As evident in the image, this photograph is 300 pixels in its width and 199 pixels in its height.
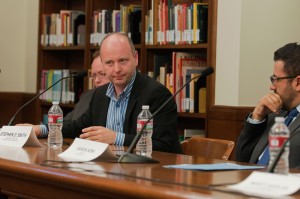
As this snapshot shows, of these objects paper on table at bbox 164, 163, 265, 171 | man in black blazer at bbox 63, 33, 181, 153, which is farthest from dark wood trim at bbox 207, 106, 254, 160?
paper on table at bbox 164, 163, 265, 171

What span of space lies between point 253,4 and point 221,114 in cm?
84

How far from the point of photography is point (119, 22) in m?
5.77

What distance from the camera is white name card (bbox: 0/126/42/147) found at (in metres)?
3.24

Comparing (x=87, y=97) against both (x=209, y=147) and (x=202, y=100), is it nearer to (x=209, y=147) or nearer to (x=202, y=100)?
(x=202, y=100)

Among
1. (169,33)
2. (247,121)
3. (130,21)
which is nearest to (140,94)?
(247,121)

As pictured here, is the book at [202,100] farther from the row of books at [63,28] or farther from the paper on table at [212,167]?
the paper on table at [212,167]

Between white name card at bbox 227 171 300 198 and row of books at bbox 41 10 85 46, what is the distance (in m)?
4.49

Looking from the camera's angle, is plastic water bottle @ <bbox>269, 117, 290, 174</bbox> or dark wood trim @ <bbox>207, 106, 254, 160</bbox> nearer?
plastic water bottle @ <bbox>269, 117, 290, 174</bbox>

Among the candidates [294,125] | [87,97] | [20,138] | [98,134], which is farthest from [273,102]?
[87,97]

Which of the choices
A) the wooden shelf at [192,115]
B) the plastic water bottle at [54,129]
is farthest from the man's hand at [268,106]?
the wooden shelf at [192,115]

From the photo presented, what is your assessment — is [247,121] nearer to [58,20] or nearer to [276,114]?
[276,114]

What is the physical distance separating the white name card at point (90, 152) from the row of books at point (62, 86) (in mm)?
3517

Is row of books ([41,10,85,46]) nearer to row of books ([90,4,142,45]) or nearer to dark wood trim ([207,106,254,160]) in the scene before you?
row of books ([90,4,142,45])

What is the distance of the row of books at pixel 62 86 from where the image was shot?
6273 millimetres
